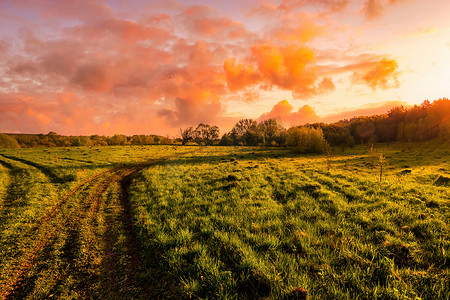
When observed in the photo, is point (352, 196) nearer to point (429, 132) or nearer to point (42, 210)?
point (42, 210)

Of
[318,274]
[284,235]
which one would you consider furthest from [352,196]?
[318,274]

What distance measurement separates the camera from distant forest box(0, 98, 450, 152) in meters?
75.4

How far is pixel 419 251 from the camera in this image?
549cm

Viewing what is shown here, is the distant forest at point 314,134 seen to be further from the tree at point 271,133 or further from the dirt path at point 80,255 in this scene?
the dirt path at point 80,255

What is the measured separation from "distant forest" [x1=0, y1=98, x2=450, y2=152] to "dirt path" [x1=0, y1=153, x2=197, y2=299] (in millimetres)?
60746

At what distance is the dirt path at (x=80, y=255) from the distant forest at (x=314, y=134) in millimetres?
60746

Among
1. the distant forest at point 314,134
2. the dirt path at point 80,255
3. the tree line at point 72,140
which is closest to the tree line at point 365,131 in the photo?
the distant forest at point 314,134

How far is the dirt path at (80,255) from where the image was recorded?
514cm

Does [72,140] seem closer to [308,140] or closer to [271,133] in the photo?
[308,140]

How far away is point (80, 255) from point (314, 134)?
64331 mm

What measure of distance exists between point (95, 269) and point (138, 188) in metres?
9.99

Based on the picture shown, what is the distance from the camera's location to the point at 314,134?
5916 centimetres

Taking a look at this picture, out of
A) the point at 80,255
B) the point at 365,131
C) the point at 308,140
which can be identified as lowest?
the point at 80,255

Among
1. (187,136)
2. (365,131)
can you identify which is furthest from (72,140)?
(365,131)
